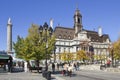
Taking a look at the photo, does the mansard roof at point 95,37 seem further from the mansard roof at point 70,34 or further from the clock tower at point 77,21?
the clock tower at point 77,21

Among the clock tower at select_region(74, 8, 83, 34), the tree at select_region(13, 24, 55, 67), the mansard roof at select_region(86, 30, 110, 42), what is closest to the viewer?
the tree at select_region(13, 24, 55, 67)

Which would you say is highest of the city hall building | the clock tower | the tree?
the clock tower

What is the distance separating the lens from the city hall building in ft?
440

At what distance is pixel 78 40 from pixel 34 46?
92.3m

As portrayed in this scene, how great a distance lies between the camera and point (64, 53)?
410 feet

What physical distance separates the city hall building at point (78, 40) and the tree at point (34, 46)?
8379 centimetres

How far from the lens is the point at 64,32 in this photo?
5443 inches

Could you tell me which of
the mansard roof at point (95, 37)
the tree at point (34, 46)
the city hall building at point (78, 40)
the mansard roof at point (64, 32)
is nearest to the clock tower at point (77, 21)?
the city hall building at point (78, 40)

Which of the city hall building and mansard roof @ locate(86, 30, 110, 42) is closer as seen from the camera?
the city hall building

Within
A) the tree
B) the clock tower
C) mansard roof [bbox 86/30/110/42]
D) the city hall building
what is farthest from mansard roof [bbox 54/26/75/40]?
the tree

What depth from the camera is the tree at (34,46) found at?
141 feet

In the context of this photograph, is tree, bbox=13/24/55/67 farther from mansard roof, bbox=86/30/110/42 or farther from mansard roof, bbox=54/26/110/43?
mansard roof, bbox=86/30/110/42

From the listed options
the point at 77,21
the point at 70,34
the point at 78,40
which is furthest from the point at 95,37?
the point at 78,40

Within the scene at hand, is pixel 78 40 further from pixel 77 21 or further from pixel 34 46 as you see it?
pixel 34 46
